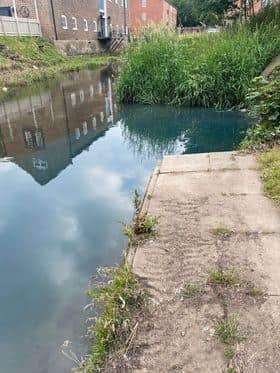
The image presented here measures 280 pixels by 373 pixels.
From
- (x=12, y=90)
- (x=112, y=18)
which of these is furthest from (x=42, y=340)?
(x=112, y=18)

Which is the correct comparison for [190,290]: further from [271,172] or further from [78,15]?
[78,15]

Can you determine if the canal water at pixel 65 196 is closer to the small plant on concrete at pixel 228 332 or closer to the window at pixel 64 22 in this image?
the small plant on concrete at pixel 228 332

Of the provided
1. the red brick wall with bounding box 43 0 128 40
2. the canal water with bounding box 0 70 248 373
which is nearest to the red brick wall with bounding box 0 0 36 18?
the red brick wall with bounding box 43 0 128 40

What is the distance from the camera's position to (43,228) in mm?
3156

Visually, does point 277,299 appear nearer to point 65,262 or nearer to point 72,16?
point 65,262

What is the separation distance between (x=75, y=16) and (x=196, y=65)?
22117mm

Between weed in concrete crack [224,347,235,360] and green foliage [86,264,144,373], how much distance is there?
421mm

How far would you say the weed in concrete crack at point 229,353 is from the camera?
1.42m

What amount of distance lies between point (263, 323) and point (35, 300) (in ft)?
4.60

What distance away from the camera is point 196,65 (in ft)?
23.6

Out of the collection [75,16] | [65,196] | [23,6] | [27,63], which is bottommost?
[27,63]

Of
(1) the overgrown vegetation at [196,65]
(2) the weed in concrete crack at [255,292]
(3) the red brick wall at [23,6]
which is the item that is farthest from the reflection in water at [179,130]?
(3) the red brick wall at [23,6]

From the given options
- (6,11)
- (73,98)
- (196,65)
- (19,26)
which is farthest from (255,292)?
(6,11)

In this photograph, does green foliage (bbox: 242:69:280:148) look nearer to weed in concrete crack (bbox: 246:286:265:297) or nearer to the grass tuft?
the grass tuft
